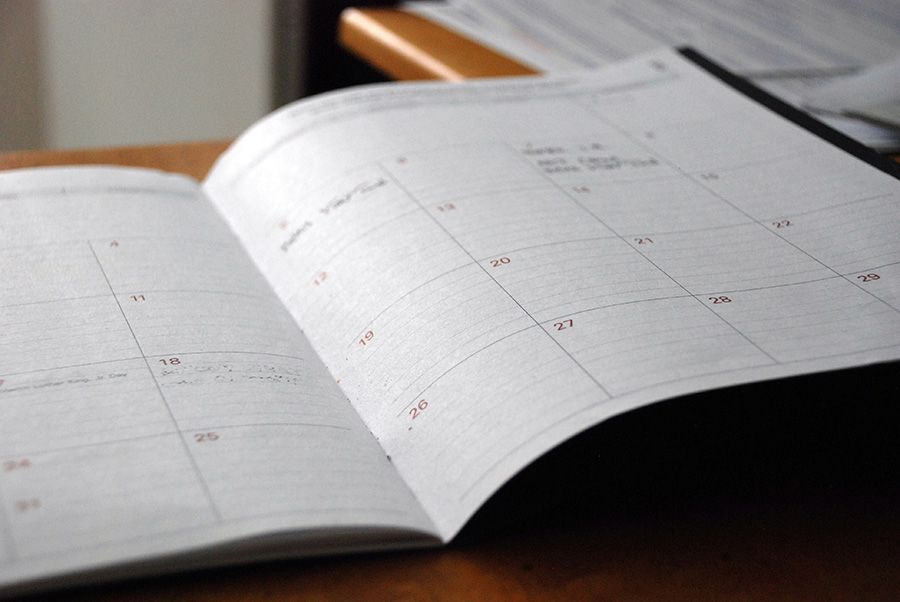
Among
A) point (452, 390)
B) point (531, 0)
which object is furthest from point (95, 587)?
point (531, 0)

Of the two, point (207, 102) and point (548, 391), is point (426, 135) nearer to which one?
point (548, 391)

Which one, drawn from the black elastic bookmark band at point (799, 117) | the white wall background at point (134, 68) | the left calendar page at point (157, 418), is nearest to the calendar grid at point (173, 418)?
the left calendar page at point (157, 418)

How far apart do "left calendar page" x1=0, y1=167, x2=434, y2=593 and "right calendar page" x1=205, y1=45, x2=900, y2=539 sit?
0.07 feet

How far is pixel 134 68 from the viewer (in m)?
1.34

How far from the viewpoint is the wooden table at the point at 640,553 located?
0.30 metres

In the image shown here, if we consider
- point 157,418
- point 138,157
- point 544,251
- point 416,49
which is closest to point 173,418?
point 157,418

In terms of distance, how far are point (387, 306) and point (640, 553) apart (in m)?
0.14

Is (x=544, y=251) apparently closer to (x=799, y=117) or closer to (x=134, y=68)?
(x=799, y=117)

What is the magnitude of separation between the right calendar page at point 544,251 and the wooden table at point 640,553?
0.02 metres

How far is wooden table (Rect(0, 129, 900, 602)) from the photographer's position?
0.99ft

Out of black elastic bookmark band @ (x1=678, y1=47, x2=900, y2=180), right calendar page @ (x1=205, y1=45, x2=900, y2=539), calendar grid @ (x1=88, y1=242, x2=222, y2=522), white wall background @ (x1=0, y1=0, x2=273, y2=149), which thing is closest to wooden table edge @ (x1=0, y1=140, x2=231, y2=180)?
right calendar page @ (x1=205, y1=45, x2=900, y2=539)

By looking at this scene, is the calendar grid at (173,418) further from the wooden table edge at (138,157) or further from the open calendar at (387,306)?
the wooden table edge at (138,157)

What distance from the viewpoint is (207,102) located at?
136cm

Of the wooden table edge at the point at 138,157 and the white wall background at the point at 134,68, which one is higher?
the white wall background at the point at 134,68
